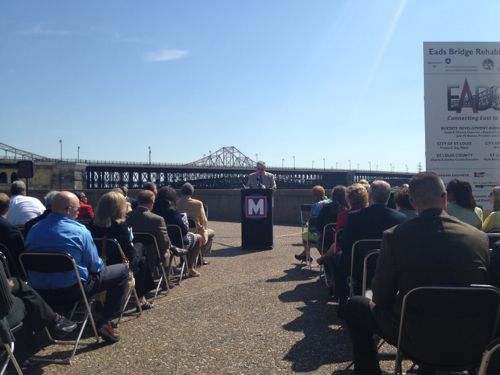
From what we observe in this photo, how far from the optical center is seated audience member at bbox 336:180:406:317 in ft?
14.2

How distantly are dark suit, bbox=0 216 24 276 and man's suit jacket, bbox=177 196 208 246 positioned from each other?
12.0 ft

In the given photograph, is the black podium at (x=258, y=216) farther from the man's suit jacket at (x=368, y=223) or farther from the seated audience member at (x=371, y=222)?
the man's suit jacket at (x=368, y=223)

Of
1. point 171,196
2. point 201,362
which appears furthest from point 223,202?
point 201,362

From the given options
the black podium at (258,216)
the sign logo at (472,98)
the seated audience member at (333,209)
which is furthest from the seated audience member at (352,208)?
the black podium at (258,216)

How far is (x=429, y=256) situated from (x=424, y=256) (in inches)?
1.0

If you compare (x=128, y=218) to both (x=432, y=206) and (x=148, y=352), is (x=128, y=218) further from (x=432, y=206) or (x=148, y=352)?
(x=432, y=206)

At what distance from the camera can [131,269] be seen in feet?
16.8

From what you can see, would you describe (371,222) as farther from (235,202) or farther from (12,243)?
(235,202)

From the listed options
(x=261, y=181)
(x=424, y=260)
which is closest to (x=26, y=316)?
(x=424, y=260)

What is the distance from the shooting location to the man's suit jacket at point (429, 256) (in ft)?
8.64

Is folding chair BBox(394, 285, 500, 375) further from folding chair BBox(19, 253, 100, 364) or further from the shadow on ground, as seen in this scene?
folding chair BBox(19, 253, 100, 364)

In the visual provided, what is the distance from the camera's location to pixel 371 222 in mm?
4355

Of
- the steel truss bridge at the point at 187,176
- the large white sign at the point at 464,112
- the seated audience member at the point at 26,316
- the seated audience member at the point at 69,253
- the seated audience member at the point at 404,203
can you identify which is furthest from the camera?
the steel truss bridge at the point at 187,176

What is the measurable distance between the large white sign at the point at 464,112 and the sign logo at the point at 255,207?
348 centimetres
